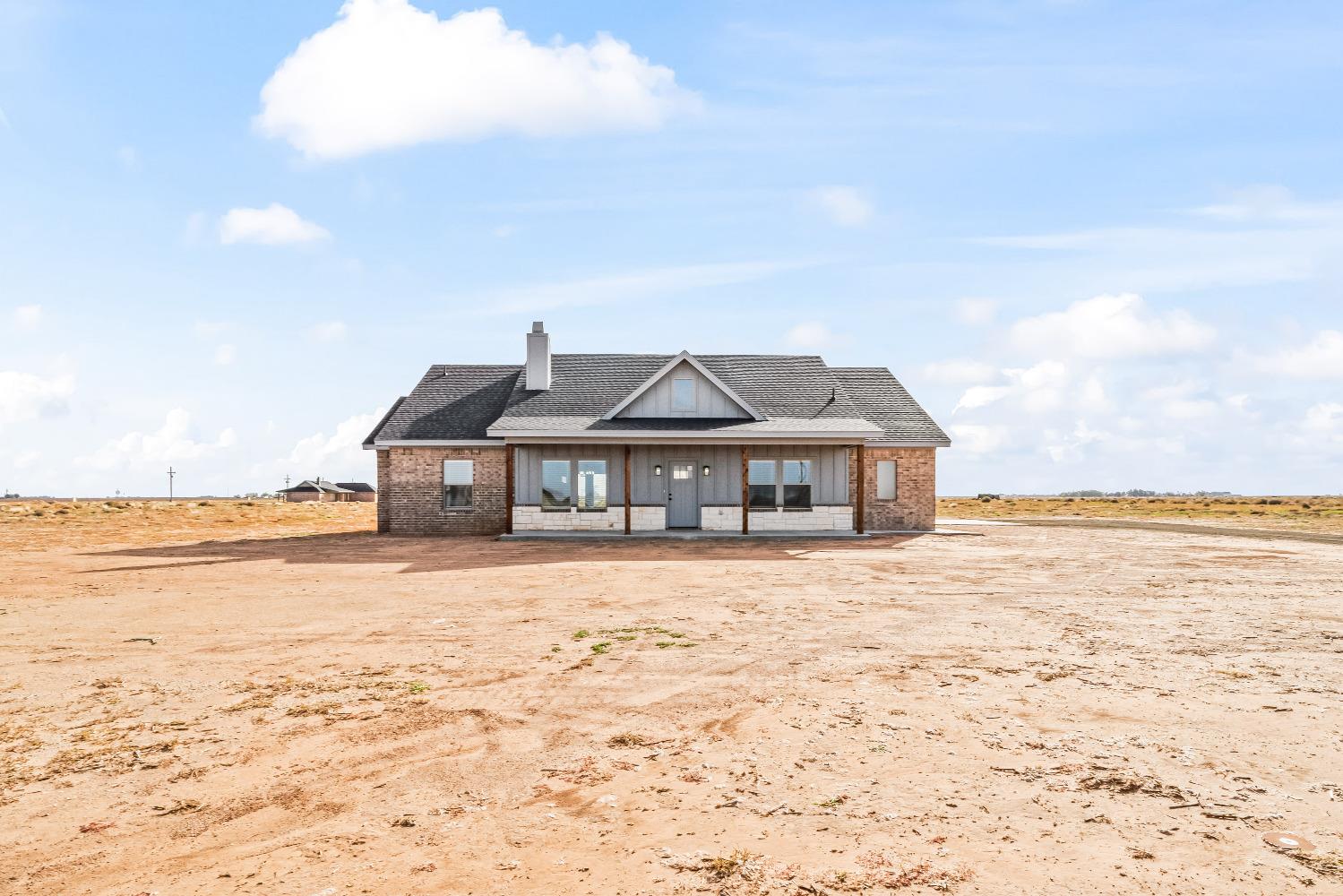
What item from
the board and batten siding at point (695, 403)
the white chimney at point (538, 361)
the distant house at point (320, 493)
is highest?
the white chimney at point (538, 361)

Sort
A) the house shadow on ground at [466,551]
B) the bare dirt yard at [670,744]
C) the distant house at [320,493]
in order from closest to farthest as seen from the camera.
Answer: the bare dirt yard at [670,744], the house shadow on ground at [466,551], the distant house at [320,493]

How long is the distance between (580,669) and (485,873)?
4.07m

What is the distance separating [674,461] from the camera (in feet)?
85.1

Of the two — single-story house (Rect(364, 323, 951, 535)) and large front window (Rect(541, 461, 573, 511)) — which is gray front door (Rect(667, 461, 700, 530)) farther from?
large front window (Rect(541, 461, 573, 511))

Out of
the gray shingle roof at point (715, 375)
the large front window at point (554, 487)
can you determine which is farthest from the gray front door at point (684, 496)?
the large front window at point (554, 487)

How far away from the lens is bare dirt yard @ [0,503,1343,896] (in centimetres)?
404

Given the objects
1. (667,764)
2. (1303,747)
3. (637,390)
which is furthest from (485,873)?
(637,390)

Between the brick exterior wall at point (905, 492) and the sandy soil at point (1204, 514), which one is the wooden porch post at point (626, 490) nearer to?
the brick exterior wall at point (905, 492)

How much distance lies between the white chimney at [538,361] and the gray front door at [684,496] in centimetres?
562

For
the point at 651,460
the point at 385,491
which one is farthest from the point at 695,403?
the point at 385,491

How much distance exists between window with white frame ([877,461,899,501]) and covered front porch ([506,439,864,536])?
215 centimetres

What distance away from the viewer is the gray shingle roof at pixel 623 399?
2531 cm

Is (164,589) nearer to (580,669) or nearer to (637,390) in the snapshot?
(580,669)

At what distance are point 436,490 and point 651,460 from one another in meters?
6.93
